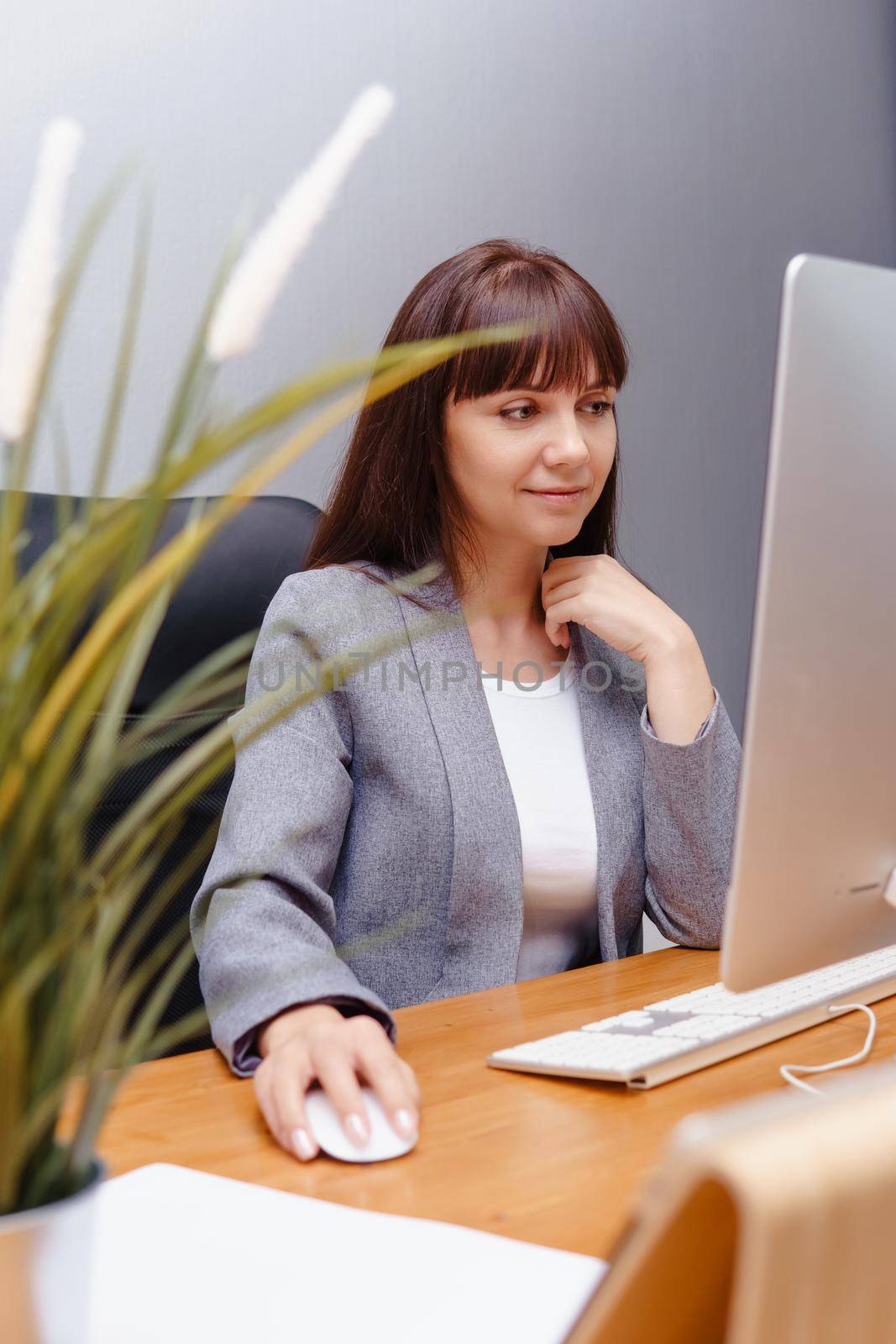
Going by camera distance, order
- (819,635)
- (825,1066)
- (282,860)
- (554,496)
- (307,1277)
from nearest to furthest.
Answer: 1. (307,1277)
2. (819,635)
3. (825,1066)
4. (282,860)
5. (554,496)

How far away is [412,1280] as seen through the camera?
0.54 metres

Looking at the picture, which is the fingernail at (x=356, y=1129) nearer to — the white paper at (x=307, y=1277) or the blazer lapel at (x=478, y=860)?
the white paper at (x=307, y=1277)

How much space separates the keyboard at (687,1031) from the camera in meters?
0.81

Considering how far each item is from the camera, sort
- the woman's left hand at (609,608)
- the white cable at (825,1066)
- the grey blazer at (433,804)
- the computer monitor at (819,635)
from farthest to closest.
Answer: the woman's left hand at (609,608) → the grey blazer at (433,804) → the white cable at (825,1066) → the computer monitor at (819,635)

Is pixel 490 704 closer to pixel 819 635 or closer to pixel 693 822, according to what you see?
pixel 693 822

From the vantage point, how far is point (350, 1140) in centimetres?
70

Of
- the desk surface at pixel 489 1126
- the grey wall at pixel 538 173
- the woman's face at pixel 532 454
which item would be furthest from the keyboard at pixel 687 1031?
the grey wall at pixel 538 173

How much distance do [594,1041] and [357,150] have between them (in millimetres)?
A: 643

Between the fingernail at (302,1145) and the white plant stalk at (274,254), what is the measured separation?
1.59 feet

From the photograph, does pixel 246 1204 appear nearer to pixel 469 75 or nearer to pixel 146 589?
pixel 146 589

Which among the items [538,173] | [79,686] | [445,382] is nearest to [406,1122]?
[79,686]

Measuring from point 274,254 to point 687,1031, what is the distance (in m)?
0.67

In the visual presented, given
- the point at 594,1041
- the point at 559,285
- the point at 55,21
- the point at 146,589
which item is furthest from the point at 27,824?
the point at 55,21

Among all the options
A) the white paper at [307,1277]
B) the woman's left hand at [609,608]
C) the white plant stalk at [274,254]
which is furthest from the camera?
the woman's left hand at [609,608]
